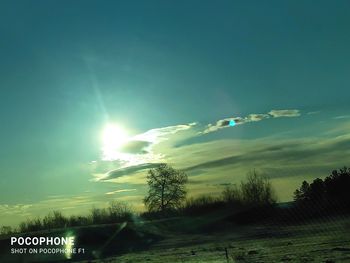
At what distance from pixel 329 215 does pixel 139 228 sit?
23.9 metres

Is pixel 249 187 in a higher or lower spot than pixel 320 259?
higher

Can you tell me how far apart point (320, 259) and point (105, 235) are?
3546cm

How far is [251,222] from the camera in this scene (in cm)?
7150

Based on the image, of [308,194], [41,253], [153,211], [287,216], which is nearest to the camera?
[41,253]

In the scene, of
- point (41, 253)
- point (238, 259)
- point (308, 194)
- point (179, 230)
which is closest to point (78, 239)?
point (41, 253)

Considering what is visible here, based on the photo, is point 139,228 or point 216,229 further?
point 216,229

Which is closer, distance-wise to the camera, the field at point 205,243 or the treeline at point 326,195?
the field at point 205,243

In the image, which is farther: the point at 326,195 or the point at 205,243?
the point at 326,195

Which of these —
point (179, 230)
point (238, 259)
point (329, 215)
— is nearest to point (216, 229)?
point (179, 230)

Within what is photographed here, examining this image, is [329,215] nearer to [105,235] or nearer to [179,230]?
[179,230]

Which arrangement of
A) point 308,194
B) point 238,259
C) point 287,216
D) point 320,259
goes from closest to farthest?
point 320,259
point 238,259
point 287,216
point 308,194

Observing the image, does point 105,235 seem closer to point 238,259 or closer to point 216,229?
point 216,229

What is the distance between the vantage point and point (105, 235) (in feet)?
164

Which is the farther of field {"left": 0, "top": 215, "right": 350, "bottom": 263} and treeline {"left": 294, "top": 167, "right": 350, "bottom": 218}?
treeline {"left": 294, "top": 167, "right": 350, "bottom": 218}
